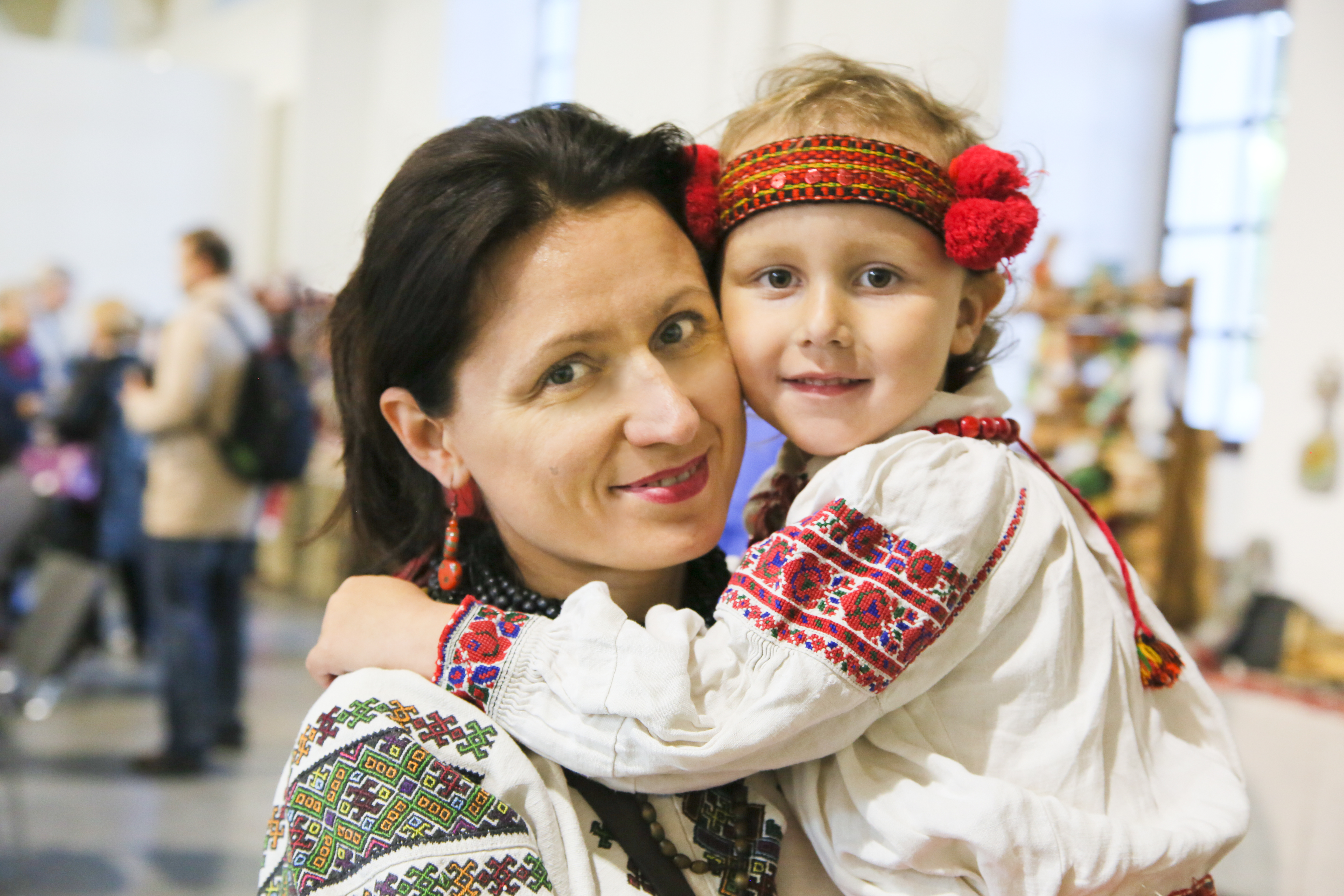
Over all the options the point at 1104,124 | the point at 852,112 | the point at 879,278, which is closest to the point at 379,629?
the point at 879,278

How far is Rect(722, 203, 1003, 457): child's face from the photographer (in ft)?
4.35

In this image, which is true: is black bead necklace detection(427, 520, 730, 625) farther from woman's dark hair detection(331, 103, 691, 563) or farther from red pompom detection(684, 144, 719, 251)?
red pompom detection(684, 144, 719, 251)

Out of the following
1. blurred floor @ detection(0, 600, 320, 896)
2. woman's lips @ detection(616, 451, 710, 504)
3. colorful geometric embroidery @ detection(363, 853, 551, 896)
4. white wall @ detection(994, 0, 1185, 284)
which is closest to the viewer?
colorful geometric embroidery @ detection(363, 853, 551, 896)

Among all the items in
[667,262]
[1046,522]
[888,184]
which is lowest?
[1046,522]

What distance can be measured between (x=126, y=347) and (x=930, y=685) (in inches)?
211

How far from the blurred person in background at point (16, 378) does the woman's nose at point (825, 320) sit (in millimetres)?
5309

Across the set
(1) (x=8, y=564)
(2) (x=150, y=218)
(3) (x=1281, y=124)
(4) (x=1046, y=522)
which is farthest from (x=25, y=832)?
(2) (x=150, y=218)

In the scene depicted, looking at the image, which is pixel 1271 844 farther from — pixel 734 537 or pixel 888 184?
pixel 888 184

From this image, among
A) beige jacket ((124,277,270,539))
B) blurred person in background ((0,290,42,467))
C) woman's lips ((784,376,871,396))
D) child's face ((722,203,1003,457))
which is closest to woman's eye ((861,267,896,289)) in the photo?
child's face ((722,203,1003,457))

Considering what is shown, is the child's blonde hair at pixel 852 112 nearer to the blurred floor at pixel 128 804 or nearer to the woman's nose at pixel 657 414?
the woman's nose at pixel 657 414

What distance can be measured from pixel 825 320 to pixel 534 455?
34cm

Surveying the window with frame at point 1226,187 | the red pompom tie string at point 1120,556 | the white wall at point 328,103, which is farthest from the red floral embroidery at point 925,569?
the white wall at point 328,103

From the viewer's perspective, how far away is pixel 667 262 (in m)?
1.32

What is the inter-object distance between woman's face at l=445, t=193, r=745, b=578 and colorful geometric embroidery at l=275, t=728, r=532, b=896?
0.28 metres
